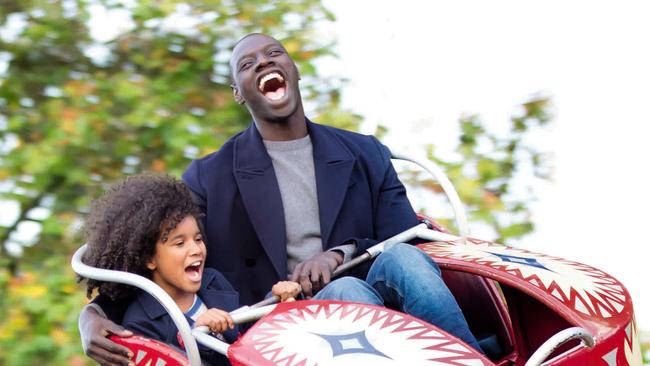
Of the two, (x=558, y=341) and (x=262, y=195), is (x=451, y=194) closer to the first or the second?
(x=262, y=195)

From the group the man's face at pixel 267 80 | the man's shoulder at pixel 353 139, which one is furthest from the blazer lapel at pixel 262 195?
the man's shoulder at pixel 353 139

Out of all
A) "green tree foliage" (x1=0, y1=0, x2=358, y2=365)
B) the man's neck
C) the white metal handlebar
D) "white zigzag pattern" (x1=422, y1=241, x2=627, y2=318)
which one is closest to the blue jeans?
"white zigzag pattern" (x1=422, y1=241, x2=627, y2=318)

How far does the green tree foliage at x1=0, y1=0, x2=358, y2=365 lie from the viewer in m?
5.29

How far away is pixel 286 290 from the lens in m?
3.08

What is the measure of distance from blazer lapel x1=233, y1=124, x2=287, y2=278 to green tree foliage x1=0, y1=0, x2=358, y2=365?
1.94m

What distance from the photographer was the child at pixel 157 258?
308cm

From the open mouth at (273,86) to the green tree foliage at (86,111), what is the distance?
2.04 m

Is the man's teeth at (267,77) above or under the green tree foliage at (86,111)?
above

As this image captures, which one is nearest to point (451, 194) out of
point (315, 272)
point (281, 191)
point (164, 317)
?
point (281, 191)

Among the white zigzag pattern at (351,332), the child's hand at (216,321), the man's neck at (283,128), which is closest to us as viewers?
the white zigzag pattern at (351,332)

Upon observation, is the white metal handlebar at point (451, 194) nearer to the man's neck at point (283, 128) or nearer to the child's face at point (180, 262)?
the man's neck at point (283, 128)

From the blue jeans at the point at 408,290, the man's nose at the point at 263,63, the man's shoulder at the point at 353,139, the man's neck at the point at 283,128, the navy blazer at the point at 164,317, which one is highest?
the man's nose at the point at 263,63

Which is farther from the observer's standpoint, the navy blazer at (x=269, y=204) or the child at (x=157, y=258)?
the navy blazer at (x=269, y=204)

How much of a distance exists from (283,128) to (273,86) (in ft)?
0.43
